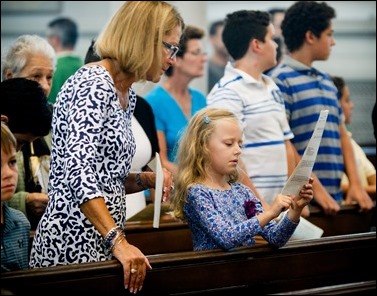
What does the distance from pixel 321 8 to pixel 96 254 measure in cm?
275

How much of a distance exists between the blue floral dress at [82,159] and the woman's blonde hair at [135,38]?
9 centimetres

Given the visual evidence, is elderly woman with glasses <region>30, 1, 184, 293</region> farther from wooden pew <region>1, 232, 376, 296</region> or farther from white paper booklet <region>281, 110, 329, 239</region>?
white paper booklet <region>281, 110, 329, 239</region>

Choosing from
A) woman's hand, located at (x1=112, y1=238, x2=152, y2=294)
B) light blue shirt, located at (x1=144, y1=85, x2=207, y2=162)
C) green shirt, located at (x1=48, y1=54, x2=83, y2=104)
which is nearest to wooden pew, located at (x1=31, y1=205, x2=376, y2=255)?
light blue shirt, located at (x1=144, y1=85, x2=207, y2=162)

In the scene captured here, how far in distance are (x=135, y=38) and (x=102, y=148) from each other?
420 millimetres

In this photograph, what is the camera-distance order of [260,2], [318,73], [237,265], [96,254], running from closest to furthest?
[96,254] < [237,265] < [318,73] < [260,2]

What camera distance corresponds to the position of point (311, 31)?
574 centimetres

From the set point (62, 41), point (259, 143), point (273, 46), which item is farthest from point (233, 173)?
point (62, 41)

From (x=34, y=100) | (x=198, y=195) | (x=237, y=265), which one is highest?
(x=34, y=100)

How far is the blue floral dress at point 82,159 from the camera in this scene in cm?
339

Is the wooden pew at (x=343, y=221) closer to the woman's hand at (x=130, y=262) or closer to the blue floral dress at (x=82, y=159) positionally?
the blue floral dress at (x=82, y=159)

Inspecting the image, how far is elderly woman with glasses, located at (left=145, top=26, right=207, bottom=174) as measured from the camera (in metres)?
5.70

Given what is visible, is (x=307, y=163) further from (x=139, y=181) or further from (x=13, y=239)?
(x=13, y=239)

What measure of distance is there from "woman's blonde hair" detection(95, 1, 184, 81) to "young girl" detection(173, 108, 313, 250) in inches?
25.7

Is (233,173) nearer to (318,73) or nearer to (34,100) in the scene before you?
(34,100)
